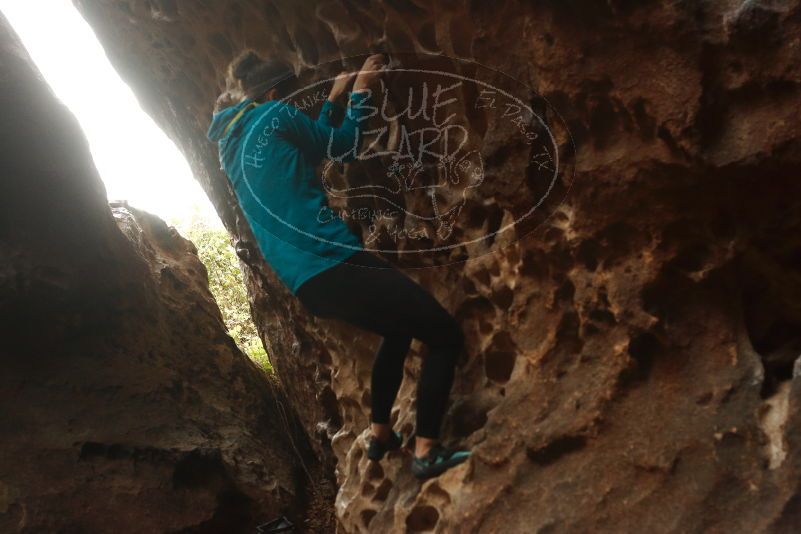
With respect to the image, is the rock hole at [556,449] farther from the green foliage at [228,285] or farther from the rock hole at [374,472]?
the green foliage at [228,285]

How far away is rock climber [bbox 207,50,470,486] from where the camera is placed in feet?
7.88

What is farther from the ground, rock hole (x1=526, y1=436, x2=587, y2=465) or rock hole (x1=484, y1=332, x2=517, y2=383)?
rock hole (x1=484, y1=332, x2=517, y2=383)

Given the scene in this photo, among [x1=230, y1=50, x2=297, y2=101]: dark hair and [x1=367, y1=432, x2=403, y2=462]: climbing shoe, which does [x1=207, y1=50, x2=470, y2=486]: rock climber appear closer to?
[x1=230, y1=50, x2=297, y2=101]: dark hair

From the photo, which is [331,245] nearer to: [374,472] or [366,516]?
[374,472]

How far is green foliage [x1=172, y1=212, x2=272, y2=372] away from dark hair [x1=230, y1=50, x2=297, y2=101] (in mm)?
4418

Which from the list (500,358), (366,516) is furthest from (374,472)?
(500,358)

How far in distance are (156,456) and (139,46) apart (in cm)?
248

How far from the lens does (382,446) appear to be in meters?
2.78

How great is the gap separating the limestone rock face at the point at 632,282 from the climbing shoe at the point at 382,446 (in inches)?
6.4

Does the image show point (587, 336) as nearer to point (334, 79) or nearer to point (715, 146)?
point (715, 146)

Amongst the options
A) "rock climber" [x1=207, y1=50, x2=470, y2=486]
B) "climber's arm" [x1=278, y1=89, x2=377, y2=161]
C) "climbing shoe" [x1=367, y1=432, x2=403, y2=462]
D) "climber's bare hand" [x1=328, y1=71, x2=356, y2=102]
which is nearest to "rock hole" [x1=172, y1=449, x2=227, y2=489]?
"climbing shoe" [x1=367, y1=432, x2=403, y2=462]

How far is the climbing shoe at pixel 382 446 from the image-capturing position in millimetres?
2775

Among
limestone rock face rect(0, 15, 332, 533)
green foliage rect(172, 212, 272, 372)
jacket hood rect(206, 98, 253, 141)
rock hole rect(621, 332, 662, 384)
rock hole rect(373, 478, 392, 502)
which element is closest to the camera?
rock hole rect(621, 332, 662, 384)

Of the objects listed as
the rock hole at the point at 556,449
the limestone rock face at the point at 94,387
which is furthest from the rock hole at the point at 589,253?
the limestone rock face at the point at 94,387
